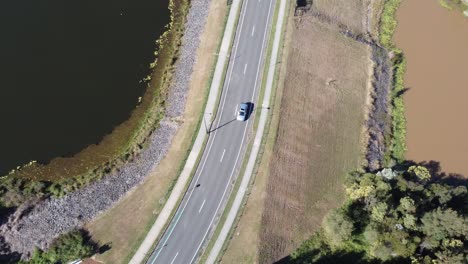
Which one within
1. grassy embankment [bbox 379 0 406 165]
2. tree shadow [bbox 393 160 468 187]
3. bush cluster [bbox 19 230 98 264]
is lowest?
bush cluster [bbox 19 230 98 264]

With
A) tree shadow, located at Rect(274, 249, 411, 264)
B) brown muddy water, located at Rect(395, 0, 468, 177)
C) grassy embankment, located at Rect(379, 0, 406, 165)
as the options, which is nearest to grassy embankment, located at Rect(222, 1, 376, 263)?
tree shadow, located at Rect(274, 249, 411, 264)

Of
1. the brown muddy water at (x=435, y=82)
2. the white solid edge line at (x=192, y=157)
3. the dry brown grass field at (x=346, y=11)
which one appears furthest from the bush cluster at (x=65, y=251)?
the dry brown grass field at (x=346, y=11)

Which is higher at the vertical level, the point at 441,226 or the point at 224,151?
the point at 224,151

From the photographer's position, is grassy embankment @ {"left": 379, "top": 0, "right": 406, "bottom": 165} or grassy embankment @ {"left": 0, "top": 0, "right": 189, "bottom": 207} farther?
grassy embankment @ {"left": 379, "top": 0, "right": 406, "bottom": 165}

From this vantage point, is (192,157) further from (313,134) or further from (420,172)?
(420,172)

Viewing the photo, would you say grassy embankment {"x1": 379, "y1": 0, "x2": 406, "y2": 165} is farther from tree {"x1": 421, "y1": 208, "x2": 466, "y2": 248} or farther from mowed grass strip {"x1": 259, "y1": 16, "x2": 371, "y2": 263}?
tree {"x1": 421, "y1": 208, "x2": 466, "y2": 248}

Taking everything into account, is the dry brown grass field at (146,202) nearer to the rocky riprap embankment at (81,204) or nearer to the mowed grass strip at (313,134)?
the rocky riprap embankment at (81,204)

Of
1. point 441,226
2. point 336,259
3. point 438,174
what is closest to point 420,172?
point 438,174
